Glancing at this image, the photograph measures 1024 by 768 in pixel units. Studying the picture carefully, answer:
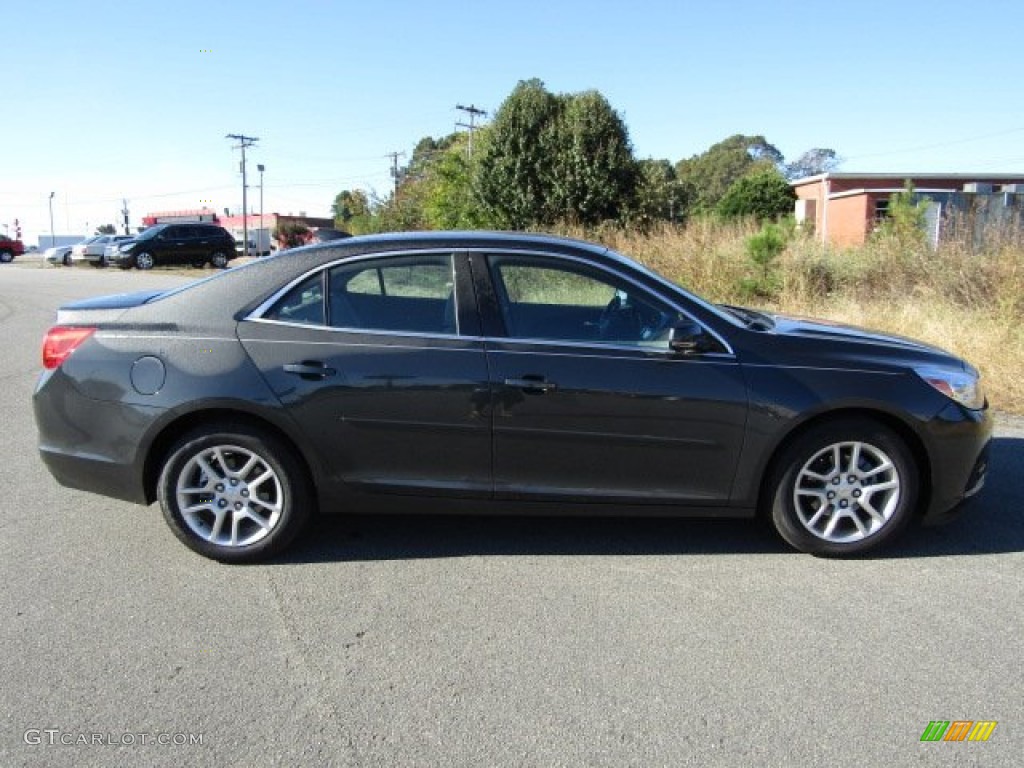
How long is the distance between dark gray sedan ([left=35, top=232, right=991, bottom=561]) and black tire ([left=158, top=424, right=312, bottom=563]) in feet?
0.04

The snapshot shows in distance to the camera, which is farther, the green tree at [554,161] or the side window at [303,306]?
the green tree at [554,161]

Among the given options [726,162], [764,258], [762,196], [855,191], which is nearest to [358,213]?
[762,196]

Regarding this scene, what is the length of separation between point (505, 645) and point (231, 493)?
1.69 meters

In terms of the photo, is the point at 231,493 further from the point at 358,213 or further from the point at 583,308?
the point at 358,213

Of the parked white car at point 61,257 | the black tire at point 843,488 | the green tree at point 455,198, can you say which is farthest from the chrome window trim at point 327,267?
the parked white car at point 61,257

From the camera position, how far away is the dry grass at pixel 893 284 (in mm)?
8773

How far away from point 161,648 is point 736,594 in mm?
2521

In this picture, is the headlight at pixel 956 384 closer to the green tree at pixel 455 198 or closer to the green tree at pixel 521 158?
the green tree at pixel 521 158

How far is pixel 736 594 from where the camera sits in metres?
3.74

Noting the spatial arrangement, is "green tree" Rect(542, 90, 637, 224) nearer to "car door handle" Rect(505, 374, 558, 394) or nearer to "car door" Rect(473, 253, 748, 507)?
"car door" Rect(473, 253, 748, 507)

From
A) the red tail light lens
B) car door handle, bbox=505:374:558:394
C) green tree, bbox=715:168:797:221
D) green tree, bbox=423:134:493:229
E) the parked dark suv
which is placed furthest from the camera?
green tree, bbox=715:168:797:221

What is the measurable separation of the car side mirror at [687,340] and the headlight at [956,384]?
3.71ft

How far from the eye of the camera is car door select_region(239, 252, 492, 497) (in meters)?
3.95

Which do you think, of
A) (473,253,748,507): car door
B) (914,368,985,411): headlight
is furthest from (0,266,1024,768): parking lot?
(914,368,985,411): headlight
